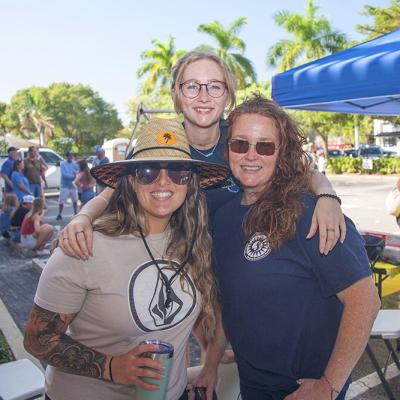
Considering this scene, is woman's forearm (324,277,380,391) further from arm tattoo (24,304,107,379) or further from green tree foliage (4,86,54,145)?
green tree foliage (4,86,54,145)

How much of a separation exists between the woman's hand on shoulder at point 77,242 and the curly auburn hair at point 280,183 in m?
0.60

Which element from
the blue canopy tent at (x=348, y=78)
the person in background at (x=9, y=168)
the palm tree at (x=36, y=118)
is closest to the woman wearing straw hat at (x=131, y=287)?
the blue canopy tent at (x=348, y=78)

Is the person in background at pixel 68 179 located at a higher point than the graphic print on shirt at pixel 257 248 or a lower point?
lower

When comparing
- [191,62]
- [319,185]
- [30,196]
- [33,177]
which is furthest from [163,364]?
[33,177]

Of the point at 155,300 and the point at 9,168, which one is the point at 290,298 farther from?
the point at 9,168

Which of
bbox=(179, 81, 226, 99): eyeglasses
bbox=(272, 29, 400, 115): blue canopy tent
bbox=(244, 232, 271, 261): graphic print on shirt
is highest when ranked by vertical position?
bbox=(272, 29, 400, 115): blue canopy tent

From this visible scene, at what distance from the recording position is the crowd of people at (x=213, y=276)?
5.04 ft

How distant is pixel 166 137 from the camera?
5.77ft

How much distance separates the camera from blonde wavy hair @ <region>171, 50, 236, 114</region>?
2.43m

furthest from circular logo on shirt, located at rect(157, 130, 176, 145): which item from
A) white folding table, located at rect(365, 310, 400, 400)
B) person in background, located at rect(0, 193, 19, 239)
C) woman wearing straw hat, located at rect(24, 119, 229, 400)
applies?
person in background, located at rect(0, 193, 19, 239)

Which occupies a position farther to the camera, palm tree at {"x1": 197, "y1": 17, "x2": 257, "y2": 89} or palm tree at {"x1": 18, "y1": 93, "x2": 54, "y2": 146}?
palm tree at {"x1": 18, "y1": 93, "x2": 54, "y2": 146}

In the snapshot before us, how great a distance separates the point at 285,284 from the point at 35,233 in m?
7.17

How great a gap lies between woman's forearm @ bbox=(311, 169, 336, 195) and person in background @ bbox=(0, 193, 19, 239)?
8.41m

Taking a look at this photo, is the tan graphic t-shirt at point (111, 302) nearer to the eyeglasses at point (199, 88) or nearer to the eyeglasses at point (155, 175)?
the eyeglasses at point (155, 175)
